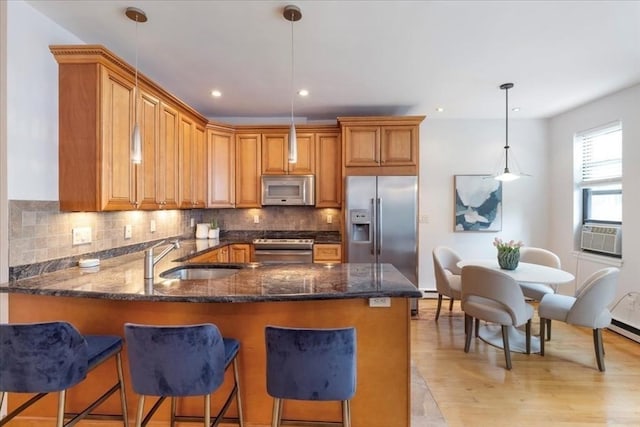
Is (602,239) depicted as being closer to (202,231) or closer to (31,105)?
(202,231)

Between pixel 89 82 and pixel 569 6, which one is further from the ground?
pixel 569 6

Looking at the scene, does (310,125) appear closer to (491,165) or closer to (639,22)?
(491,165)

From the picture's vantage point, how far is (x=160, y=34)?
238cm

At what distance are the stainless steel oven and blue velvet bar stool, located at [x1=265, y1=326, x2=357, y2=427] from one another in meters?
2.53

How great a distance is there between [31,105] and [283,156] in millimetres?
2637

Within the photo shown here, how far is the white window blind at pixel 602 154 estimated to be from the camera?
3.66 metres

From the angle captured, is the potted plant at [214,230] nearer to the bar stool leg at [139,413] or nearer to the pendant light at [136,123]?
the pendant light at [136,123]

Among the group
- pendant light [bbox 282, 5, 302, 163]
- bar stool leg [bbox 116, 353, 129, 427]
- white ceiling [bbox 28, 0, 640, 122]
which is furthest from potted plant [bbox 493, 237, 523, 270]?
bar stool leg [bbox 116, 353, 129, 427]

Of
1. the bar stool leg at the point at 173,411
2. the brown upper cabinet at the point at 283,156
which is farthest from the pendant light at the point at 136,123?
the brown upper cabinet at the point at 283,156

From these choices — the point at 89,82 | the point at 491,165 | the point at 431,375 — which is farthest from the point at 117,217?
the point at 491,165

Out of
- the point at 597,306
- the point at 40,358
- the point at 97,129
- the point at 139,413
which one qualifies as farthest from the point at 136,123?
the point at 597,306

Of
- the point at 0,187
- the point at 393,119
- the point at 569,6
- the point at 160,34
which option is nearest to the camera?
the point at 0,187

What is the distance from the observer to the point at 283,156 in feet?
14.0

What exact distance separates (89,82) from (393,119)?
3067mm
